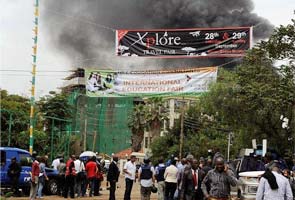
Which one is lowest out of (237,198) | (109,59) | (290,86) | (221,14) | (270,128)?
(237,198)

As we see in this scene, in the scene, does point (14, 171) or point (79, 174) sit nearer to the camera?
point (14, 171)

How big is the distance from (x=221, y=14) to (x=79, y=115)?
67.1 ft

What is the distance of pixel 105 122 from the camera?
69.4 metres

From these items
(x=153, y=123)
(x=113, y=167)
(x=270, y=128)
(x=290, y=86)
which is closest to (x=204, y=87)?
(x=270, y=128)

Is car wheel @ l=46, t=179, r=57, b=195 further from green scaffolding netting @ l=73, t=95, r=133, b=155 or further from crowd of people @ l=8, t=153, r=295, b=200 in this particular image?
green scaffolding netting @ l=73, t=95, r=133, b=155

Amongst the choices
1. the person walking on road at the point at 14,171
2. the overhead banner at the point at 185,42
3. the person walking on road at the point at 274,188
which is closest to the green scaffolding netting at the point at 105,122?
the overhead banner at the point at 185,42

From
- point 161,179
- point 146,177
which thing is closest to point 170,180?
point 146,177

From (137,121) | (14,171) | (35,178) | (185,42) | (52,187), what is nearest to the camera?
(35,178)

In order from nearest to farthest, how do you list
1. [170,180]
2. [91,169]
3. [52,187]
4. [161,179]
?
[170,180] → [161,179] → [91,169] → [52,187]

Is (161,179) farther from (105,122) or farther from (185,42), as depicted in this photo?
(105,122)

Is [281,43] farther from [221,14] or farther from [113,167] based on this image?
[221,14]

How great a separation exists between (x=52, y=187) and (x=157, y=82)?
13.9m

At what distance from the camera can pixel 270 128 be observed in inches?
1146

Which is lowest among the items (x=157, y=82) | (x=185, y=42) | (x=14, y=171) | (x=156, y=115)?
(x=14, y=171)
